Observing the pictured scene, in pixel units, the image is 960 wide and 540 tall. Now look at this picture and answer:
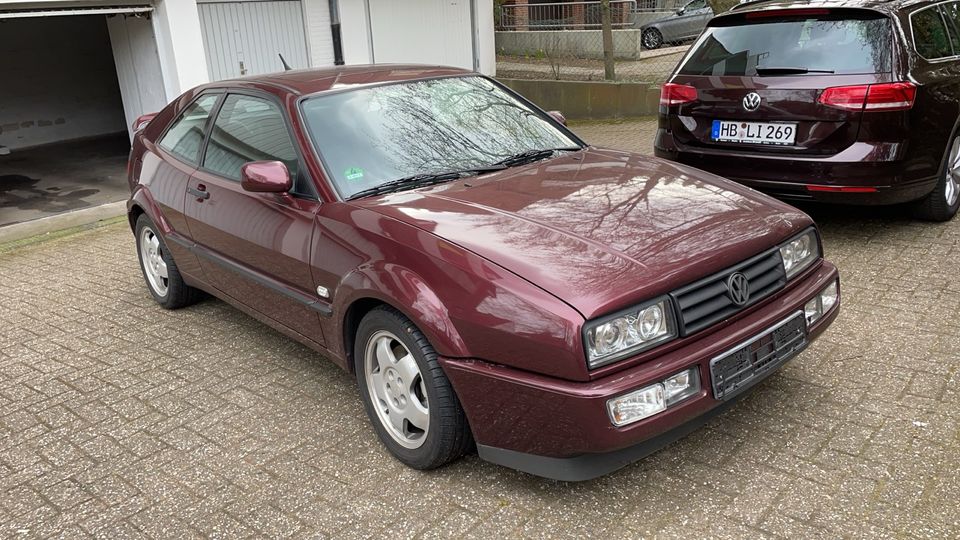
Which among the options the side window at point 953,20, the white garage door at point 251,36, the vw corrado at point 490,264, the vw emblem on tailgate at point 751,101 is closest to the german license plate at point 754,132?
the vw emblem on tailgate at point 751,101

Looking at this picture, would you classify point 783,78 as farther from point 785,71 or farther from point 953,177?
point 953,177

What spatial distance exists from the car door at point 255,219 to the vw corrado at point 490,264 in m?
0.01

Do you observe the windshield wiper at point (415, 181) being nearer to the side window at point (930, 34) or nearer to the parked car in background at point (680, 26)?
the side window at point (930, 34)

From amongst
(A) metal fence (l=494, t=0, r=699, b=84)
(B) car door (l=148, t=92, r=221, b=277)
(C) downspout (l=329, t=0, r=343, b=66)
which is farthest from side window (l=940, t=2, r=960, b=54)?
(C) downspout (l=329, t=0, r=343, b=66)

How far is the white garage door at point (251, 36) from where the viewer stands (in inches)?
394

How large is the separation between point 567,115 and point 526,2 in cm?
841

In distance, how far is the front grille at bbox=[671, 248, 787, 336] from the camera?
2664mm

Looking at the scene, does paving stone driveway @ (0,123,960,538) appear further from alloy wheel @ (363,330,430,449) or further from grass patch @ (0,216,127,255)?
grass patch @ (0,216,127,255)

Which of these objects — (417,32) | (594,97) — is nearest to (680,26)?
(594,97)

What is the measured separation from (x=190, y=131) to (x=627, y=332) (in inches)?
132

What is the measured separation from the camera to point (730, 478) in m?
2.94

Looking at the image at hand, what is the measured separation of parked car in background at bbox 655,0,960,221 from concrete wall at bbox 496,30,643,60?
1053cm

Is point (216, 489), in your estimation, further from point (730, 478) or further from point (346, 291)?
point (730, 478)

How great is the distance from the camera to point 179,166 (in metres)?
4.68
